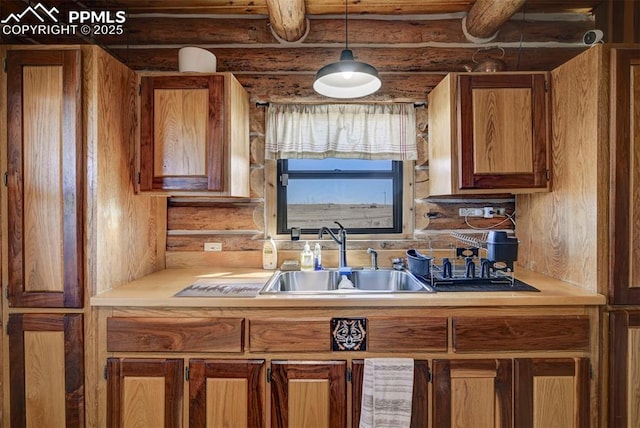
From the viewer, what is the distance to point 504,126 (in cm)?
185

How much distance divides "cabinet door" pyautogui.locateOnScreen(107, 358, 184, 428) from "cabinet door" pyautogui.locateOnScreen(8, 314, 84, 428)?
0.59 feet

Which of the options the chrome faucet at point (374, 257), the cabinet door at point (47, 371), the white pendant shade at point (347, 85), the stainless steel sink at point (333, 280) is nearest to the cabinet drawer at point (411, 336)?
the stainless steel sink at point (333, 280)

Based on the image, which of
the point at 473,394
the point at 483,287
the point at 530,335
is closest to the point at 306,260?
the point at 483,287

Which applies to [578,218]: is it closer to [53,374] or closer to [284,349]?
[284,349]

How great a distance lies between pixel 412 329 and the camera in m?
1.55

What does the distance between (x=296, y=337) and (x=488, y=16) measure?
7.47ft

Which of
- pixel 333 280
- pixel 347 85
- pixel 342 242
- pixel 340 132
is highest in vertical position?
pixel 347 85

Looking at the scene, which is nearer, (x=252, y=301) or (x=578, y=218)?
(x=252, y=301)

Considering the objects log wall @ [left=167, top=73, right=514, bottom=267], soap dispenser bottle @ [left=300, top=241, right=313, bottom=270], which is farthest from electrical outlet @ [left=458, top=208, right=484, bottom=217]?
soap dispenser bottle @ [left=300, top=241, right=313, bottom=270]

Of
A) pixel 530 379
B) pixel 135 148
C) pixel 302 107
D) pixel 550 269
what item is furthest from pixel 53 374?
pixel 550 269

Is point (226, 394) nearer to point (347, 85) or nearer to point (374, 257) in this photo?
point (374, 257)

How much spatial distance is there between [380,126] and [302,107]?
0.58 metres

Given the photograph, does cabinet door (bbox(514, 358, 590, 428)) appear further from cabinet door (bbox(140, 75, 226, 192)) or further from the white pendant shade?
cabinet door (bbox(140, 75, 226, 192))

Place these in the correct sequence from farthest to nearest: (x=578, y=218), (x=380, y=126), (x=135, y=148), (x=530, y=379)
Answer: (x=380, y=126), (x=135, y=148), (x=578, y=218), (x=530, y=379)
